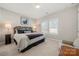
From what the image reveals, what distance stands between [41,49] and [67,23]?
35.5 inches

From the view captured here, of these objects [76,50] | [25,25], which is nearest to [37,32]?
[25,25]

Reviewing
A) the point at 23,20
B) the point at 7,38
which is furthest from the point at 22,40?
the point at 23,20

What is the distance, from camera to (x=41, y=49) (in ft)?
6.91

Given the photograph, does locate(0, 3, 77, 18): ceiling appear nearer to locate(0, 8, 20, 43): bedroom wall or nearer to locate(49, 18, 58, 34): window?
locate(0, 8, 20, 43): bedroom wall

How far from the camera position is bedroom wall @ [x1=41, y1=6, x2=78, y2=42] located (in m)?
1.78

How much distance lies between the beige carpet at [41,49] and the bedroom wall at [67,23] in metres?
0.20

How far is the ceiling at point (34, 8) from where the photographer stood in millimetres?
1723

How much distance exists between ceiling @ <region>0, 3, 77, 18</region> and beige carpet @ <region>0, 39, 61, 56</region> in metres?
0.71

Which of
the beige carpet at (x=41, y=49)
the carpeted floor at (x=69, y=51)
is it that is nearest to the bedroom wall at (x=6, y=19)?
the beige carpet at (x=41, y=49)

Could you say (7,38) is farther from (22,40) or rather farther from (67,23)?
(67,23)

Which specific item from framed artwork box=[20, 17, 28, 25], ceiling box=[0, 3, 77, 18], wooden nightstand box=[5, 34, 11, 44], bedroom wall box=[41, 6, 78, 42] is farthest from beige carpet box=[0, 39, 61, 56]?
ceiling box=[0, 3, 77, 18]

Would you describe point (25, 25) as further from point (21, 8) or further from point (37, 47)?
point (37, 47)

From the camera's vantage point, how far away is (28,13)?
1.95 metres

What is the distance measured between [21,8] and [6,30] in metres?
0.60
